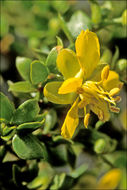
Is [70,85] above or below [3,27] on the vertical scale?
below

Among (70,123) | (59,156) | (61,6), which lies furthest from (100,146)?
(61,6)

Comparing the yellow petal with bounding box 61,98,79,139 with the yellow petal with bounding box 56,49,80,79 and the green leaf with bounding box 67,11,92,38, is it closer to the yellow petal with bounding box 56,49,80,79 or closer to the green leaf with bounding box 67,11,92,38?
the yellow petal with bounding box 56,49,80,79

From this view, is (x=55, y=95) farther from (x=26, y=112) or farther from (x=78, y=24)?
(x=78, y=24)

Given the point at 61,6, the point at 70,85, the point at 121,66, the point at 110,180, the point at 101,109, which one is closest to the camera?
the point at 70,85

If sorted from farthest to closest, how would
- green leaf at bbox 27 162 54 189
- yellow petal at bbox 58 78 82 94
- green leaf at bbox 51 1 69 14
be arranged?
green leaf at bbox 51 1 69 14 → green leaf at bbox 27 162 54 189 → yellow petal at bbox 58 78 82 94

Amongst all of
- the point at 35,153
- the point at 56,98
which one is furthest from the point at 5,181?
the point at 56,98

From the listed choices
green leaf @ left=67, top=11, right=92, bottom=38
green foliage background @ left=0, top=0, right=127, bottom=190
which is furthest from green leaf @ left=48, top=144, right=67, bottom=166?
green leaf @ left=67, top=11, right=92, bottom=38
